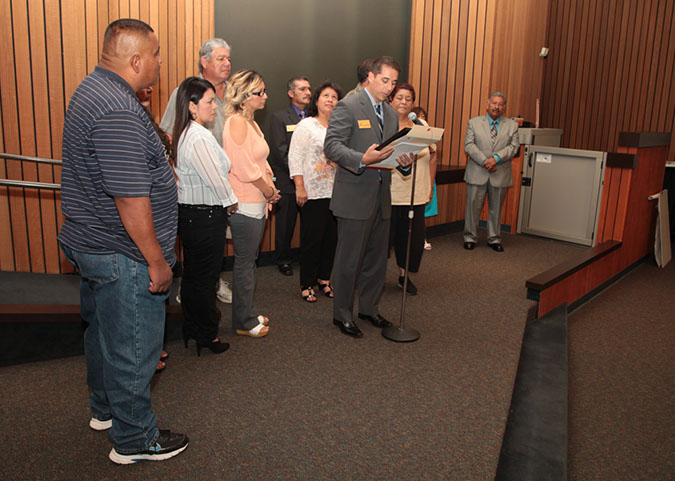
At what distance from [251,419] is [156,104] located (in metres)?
2.62

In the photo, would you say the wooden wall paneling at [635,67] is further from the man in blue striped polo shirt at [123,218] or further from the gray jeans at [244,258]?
the man in blue striped polo shirt at [123,218]

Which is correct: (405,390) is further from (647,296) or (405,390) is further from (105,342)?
(647,296)

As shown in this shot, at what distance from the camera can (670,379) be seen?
353cm

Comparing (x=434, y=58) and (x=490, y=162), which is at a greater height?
(x=434, y=58)

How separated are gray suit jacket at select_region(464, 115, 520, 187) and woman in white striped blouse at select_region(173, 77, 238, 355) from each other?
11.1 feet

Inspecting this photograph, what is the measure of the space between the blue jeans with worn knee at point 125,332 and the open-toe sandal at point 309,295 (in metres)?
1.94

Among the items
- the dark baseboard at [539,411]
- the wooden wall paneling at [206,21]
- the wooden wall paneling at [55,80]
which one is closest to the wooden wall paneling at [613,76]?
the dark baseboard at [539,411]

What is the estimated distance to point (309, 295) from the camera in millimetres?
4023

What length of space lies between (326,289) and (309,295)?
19 cm

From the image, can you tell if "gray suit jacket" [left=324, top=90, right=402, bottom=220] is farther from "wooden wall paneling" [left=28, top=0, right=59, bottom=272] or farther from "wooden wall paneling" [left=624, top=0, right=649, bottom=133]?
"wooden wall paneling" [left=624, top=0, right=649, bottom=133]

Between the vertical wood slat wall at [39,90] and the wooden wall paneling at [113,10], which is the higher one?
the wooden wall paneling at [113,10]

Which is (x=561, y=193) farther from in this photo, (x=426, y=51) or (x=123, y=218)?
(x=123, y=218)

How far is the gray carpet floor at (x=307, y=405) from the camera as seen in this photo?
2.15 meters

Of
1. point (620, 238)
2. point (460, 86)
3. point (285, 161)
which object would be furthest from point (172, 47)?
point (620, 238)
